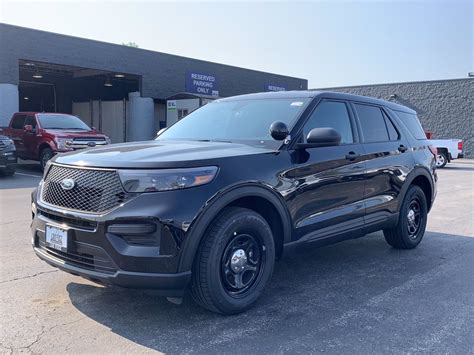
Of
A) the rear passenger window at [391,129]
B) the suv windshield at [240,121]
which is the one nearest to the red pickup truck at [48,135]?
the suv windshield at [240,121]

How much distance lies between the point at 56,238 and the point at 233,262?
138 cm

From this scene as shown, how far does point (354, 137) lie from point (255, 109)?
114 cm

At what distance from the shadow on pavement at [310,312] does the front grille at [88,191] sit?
0.72m

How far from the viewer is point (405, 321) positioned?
3.87 metres

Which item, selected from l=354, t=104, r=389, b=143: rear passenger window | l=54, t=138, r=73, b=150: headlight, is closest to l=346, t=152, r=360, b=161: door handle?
l=354, t=104, r=389, b=143: rear passenger window

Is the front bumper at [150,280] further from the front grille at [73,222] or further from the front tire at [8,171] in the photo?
the front tire at [8,171]

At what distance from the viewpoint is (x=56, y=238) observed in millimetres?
3730

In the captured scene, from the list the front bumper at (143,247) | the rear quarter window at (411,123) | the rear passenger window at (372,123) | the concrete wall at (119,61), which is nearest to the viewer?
the front bumper at (143,247)

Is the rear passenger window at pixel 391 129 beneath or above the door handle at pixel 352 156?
above

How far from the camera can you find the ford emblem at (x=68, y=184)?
370cm

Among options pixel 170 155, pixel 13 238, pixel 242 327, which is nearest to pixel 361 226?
pixel 242 327

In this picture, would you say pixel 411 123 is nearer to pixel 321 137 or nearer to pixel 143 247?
pixel 321 137

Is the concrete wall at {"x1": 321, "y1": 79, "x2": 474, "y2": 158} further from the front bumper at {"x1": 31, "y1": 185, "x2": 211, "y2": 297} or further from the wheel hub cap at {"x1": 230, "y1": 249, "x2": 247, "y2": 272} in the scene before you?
the front bumper at {"x1": 31, "y1": 185, "x2": 211, "y2": 297}

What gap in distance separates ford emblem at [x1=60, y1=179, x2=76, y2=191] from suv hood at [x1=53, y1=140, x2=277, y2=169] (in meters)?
0.15
